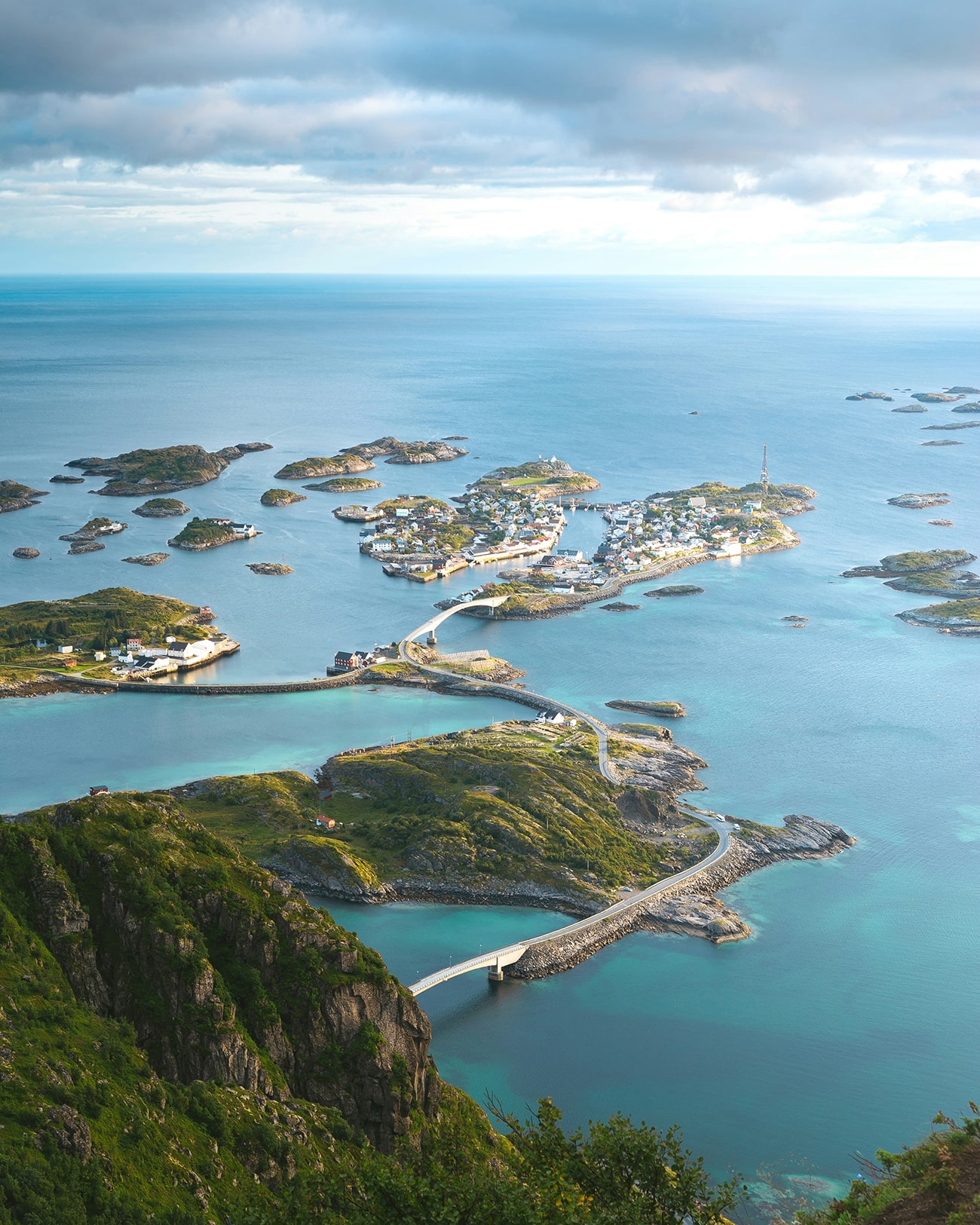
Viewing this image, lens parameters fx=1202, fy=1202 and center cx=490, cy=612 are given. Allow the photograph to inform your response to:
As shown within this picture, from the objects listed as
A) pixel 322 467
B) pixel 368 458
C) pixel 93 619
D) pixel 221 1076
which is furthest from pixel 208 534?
pixel 221 1076

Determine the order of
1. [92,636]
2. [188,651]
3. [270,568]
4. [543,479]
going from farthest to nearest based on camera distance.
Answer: [543,479] → [270,568] → [92,636] → [188,651]

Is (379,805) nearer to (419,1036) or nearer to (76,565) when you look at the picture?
(419,1036)

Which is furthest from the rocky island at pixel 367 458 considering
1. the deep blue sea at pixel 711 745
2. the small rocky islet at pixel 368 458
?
the deep blue sea at pixel 711 745

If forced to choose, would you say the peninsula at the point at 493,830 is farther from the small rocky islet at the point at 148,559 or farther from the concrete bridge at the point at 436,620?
the small rocky islet at the point at 148,559

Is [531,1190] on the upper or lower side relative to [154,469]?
upper

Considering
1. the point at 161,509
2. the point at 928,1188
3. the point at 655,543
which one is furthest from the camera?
the point at 161,509

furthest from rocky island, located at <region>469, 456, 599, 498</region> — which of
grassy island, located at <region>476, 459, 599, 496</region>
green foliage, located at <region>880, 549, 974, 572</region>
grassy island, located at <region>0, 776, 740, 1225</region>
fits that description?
grassy island, located at <region>0, 776, 740, 1225</region>

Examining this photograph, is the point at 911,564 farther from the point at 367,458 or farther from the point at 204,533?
the point at 367,458
